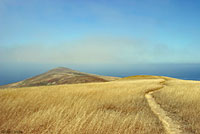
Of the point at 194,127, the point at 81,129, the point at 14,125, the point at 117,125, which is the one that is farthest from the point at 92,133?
the point at 194,127

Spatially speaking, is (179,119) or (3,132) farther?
(179,119)

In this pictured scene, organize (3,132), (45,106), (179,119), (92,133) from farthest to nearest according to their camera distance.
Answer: (45,106) → (179,119) → (3,132) → (92,133)

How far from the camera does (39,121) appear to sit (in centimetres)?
576

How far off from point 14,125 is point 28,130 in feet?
3.05

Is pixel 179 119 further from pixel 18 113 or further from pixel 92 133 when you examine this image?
pixel 18 113

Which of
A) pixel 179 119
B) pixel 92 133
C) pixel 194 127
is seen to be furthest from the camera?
pixel 179 119

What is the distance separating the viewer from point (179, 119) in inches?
267

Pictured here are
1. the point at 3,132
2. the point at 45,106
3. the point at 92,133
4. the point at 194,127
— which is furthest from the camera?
the point at 45,106

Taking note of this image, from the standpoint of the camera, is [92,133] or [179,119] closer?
[92,133]

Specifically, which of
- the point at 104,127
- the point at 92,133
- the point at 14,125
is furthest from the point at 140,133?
the point at 14,125

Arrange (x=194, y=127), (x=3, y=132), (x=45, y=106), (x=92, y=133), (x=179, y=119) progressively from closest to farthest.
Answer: (x=92, y=133), (x=3, y=132), (x=194, y=127), (x=179, y=119), (x=45, y=106)

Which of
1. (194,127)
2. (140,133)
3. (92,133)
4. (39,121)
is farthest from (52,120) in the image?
(194,127)

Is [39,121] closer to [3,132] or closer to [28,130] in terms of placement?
[28,130]

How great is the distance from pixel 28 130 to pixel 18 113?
2.48 m
